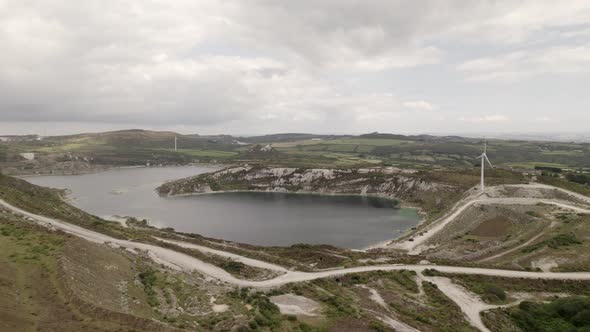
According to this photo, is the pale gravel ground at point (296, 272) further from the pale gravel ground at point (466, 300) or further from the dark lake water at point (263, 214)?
the dark lake water at point (263, 214)

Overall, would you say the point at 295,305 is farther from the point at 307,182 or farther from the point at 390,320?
the point at 307,182

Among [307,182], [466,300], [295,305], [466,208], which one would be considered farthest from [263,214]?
[295,305]

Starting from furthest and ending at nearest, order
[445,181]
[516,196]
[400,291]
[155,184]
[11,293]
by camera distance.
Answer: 1. [155,184]
2. [445,181]
3. [516,196]
4. [400,291]
5. [11,293]

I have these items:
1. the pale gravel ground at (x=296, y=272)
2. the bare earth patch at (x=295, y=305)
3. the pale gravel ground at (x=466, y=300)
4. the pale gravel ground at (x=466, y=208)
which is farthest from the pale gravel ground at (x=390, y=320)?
the pale gravel ground at (x=466, y=208)

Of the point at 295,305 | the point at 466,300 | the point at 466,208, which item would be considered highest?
the point at 466,208

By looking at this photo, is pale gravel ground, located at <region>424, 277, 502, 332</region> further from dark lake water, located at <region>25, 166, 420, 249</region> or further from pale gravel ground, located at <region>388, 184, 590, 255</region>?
dark lake water, located at <region>25, 166, 420, 249</region>

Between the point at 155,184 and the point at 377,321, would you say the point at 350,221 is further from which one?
the point at 155,184

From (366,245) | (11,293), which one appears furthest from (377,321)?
(366,245)
